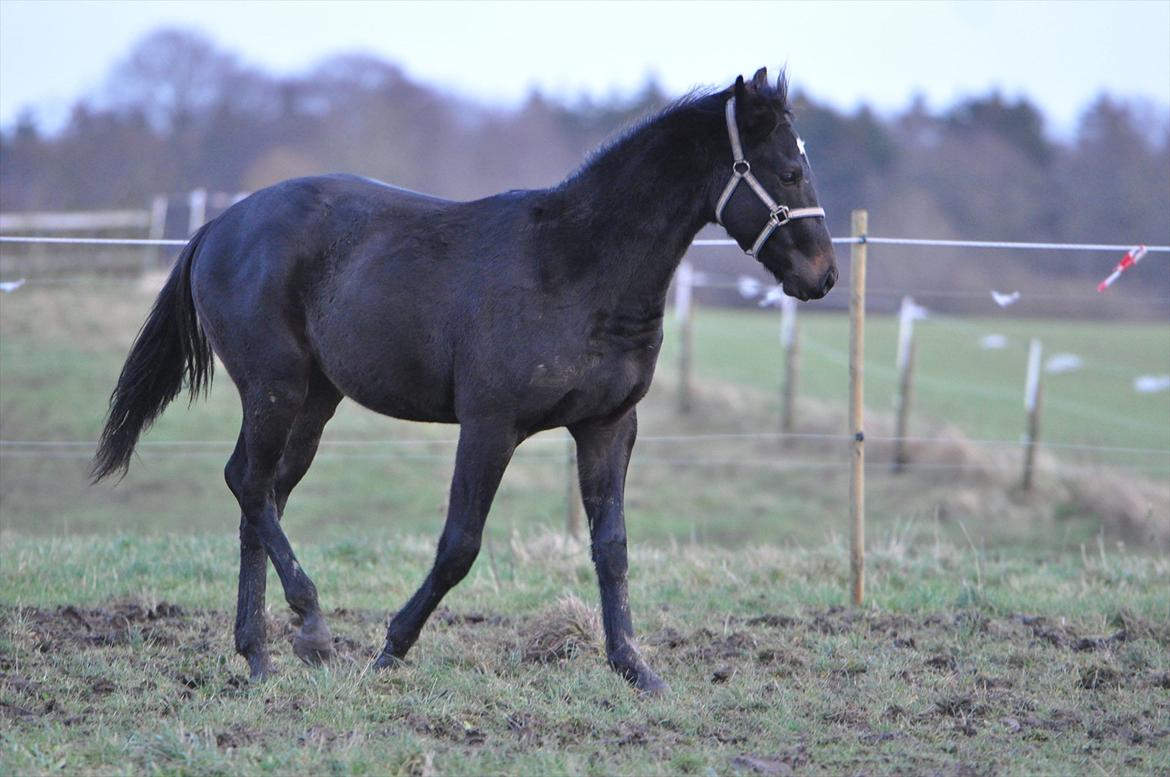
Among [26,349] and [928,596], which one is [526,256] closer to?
[928,596]

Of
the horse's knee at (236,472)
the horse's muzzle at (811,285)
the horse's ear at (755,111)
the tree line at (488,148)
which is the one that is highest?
the tree line at (488,148)

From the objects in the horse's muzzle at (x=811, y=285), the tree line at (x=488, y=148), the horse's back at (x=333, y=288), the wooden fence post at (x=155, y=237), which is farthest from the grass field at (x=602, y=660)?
the tree line at (x=488, y=148)

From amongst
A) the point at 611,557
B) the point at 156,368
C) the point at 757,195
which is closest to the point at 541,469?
the point at 156,368

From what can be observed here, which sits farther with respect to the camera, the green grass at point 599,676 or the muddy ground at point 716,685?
the muddy ground at point 716,685

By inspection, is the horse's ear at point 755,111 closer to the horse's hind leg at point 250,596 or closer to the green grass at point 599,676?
the green grass at point 599,676

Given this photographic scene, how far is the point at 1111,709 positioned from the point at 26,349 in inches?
502

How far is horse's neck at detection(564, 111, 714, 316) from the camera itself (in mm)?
4633

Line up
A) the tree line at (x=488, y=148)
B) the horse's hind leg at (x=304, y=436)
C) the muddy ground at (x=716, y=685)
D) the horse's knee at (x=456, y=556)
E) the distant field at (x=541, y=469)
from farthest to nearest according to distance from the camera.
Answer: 1. the tree line at (x=488, y=148)
2. the distant field at (x=541, y=469)
3. the horse's hind leg at (x=304, y=436)
4. the horse's knee at (x=456, y=556)
5. the muddy ground at (x=716, y=685)

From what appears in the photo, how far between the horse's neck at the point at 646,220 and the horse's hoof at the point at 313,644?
72.0 inches

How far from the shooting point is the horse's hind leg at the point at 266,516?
4883mm

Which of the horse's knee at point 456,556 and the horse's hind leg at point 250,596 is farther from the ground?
the horse's knee at point 456,556

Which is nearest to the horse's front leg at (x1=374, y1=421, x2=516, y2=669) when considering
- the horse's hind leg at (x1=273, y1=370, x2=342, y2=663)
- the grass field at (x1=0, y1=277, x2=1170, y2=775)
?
the grass field at (x1=0, y1=277, x2=1170, y2=775)

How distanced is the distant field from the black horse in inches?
169

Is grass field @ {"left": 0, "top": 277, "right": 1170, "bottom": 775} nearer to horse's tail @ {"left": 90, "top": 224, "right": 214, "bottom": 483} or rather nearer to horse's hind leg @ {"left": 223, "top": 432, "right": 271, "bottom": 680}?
horse's hind leg @ {"left": 223, "top": 432, "right": 271, "bottom": 680}
